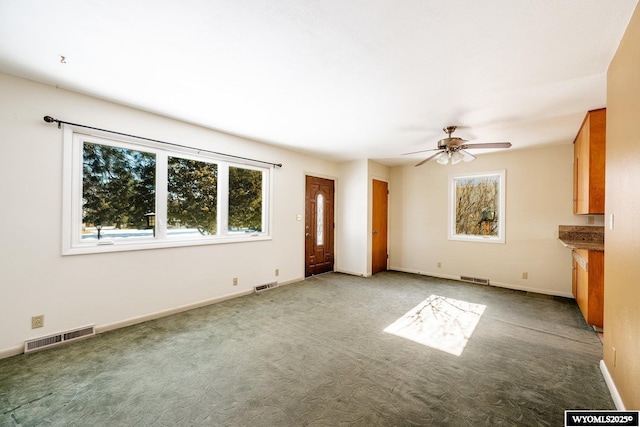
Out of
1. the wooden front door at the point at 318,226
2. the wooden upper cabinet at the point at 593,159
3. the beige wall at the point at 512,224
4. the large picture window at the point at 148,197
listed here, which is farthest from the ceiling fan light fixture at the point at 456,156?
the large picture window at the point at 148,197

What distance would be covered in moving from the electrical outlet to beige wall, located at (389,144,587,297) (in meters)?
6.00

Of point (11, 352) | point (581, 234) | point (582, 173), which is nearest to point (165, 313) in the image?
point (11, 352)

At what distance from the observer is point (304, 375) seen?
7.22 feet

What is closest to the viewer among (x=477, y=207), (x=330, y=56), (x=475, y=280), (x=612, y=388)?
(x=612, y=388)

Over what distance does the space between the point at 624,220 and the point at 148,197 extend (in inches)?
176

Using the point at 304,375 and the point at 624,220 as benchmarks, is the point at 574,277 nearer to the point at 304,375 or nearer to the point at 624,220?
the point at 624,220

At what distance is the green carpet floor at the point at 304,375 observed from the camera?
→ 1.76m

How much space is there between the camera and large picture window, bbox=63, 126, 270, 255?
2842 millimetres

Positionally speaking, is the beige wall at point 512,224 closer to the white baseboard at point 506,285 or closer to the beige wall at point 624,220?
the white baseboard at point 506,285

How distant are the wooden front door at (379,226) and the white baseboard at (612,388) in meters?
3.89

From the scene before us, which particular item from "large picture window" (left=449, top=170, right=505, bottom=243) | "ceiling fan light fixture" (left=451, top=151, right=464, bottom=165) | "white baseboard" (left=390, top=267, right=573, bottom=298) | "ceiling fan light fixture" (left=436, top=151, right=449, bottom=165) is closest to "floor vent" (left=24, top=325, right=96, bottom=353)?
"ceiling fan light fixture" (left=436, top=151, right=449, bottom=165)

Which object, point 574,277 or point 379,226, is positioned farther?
point 379,226

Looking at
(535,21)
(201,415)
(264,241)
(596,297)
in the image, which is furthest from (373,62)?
(596,297)

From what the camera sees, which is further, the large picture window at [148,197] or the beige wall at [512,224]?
the beige wall at [512,224]
